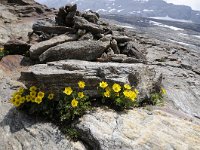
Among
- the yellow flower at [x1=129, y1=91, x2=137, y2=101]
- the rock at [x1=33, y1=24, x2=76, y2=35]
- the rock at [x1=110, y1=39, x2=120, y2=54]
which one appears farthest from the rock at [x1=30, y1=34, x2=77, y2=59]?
the yellow flower at [x1=129, y1=91, x2=137, y2=101]

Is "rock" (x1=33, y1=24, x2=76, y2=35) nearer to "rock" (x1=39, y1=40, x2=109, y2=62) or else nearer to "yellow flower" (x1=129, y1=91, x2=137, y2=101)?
"rock" (x1=39, y1=40, x2=109, y2=62)

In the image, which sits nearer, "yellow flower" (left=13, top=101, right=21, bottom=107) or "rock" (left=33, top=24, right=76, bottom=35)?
"yellow flower" (left=13, top=101, right=21, bottom=107)

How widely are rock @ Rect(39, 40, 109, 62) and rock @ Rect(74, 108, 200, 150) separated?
3036mm

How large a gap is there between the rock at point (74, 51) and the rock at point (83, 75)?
119 cm

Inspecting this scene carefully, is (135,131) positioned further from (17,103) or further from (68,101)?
(17,103)

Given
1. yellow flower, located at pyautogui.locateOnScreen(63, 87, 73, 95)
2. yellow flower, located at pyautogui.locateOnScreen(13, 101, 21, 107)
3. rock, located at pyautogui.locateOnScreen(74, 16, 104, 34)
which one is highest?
rock, located at pyautogui.locateOnScreen(74, 16, 104, 34)

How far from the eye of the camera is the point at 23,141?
28.1 ft

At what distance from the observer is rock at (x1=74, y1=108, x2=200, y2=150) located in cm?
793

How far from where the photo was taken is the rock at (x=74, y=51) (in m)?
11.5

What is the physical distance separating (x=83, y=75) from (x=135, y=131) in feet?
7.86

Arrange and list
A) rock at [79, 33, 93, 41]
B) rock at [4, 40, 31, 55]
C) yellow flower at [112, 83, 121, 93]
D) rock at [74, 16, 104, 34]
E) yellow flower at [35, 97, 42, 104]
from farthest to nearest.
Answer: rock at [4, 40, 31, 55], rock at [74, 16, 104, 34], rock at [79, 33, 93, 41], yellow flower at [112, 83, 121, 93], yellow flower at [35, 97, 42, 104]

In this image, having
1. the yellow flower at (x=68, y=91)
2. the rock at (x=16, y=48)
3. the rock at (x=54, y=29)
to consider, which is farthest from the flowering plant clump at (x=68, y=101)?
the rock at (x=54, y=29)

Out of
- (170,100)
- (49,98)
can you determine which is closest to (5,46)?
(49,98)

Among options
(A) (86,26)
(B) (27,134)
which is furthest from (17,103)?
(A) (86,26)
